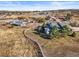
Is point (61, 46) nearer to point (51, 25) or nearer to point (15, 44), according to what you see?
point (51, 25)

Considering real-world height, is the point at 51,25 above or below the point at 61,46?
above

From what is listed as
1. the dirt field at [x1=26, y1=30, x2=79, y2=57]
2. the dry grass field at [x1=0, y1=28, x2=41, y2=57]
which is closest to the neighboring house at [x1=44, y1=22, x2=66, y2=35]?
the dirt field at [x1=26, y1=30, x2=79, y2=57]

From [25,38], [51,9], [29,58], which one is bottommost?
[29,58]

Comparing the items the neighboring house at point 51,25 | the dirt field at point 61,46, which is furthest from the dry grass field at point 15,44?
the neighboring house at point 51,25

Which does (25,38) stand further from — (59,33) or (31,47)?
(59,33)

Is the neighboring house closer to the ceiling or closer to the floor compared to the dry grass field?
closer to the ceiling

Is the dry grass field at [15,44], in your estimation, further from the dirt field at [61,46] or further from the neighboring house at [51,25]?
the neighboring house at [51,25]

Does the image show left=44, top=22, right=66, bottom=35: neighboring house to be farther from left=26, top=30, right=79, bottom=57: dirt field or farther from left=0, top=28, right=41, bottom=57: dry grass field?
left=0, top=28, right=41, bottom=57: dry grass field

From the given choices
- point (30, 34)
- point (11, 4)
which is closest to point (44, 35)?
point (30, 34)

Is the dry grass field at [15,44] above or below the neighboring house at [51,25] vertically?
below

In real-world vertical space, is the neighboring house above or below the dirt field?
above

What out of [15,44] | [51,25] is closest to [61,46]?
[51,25]
